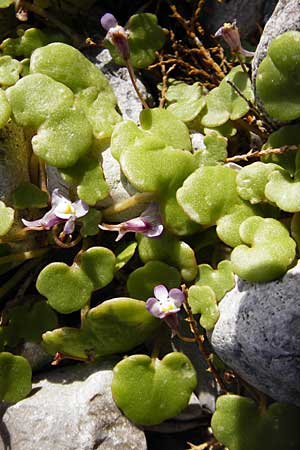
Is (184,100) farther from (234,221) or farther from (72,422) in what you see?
(72,422)

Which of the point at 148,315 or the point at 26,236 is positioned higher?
the point at 26,236

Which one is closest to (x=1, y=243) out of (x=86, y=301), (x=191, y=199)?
(x=86, y=301)

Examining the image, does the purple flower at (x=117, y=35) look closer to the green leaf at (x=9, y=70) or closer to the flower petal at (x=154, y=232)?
the green leaf at (x=9, y=70)

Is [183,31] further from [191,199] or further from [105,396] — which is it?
[105,396]

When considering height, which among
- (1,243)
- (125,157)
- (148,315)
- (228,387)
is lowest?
(228,387)

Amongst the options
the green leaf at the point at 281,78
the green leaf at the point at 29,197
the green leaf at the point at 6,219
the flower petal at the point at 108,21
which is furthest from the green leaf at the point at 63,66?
the green leaf at the point at 281,78

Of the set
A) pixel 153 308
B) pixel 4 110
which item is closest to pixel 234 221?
pixel 153 308

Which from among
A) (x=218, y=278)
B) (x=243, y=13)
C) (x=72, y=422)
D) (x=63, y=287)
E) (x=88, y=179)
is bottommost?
(x=72, y=422)
